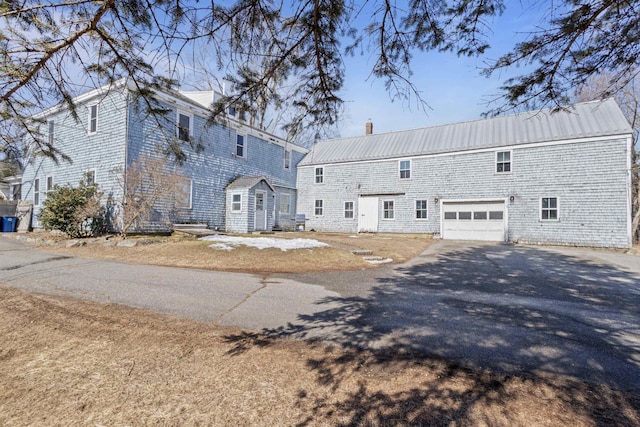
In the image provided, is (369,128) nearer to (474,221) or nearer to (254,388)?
(474,221)

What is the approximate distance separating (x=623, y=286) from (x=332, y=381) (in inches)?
323

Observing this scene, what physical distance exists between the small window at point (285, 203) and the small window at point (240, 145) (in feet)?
14.0

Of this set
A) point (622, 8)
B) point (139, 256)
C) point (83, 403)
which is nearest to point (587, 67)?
point (622, 8)

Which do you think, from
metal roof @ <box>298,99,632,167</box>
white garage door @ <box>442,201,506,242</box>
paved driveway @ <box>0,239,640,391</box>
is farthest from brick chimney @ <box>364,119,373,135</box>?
paved driveway @ <box>0,239,640,391</box>

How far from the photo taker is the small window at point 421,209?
19.1 m

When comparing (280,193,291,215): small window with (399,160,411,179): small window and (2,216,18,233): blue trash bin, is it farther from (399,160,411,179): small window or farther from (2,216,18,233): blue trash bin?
(2,216,18,233): blue trash bin

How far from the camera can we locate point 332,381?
2.79m

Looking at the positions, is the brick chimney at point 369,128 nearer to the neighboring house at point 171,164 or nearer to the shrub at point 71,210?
the neighboring house at point 171,164

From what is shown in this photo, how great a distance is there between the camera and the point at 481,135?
60.6 feet

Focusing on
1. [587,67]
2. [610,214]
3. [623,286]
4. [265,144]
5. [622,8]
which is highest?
[265,144]

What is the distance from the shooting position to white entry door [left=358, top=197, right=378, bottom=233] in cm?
2056

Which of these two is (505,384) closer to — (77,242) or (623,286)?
(623,286)

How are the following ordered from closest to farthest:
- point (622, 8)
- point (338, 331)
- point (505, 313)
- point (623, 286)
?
point (622, 8) → point (338, 331) → point (505, 313) → point (623, 286)

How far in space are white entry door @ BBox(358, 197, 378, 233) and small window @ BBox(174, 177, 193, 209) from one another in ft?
36.3
